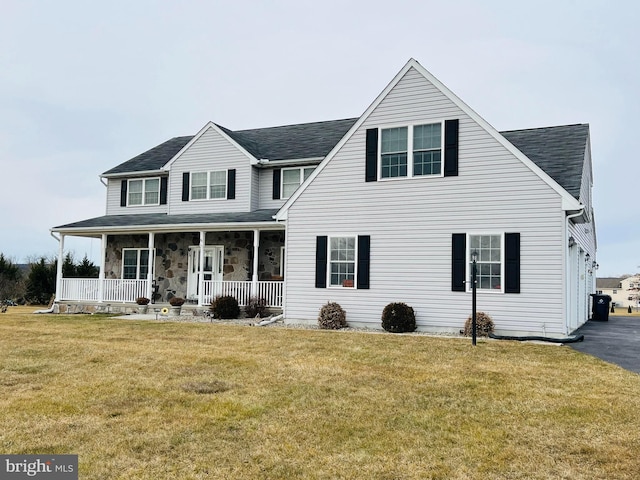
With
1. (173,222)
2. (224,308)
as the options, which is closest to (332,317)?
(224,308)

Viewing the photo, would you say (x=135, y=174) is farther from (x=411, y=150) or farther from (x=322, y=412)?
(x=322, y=412)

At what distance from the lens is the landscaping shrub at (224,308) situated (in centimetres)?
1666

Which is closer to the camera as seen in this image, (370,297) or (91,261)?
(370,297)

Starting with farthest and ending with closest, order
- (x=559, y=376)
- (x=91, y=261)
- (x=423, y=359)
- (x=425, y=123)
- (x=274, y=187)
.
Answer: (x=91, y=261) → (x=274, y=187) → (x=425, y=123) → (x=423, y=359) → (x=559, y=376)

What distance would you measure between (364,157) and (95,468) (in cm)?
1173

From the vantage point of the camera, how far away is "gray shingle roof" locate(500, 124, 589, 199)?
13.1 meters

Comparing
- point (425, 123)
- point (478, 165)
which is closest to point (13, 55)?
point (425, 123)

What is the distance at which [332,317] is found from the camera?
558 inches

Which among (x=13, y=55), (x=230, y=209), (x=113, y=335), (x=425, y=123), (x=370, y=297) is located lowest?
(x=113, y=335)

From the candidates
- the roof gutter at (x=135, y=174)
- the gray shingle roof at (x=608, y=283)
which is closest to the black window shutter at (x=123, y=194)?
the roof gutter at (x=135, y=174)

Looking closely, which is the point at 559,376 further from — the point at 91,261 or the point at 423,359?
the point at 91,261

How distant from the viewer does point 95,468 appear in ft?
13.4

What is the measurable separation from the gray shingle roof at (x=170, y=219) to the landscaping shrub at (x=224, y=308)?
Answer: 2711 mm

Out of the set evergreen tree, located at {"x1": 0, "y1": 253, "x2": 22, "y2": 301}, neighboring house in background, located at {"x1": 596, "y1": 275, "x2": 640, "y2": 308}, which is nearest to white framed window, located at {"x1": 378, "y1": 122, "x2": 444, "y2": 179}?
evergreen tree, located at {"x1": 0, "y1": 253, "x2": 22, "y2": 301}
